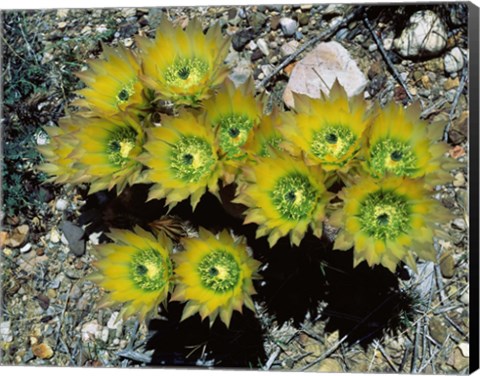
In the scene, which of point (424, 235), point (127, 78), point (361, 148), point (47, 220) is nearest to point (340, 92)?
point (361, 148)

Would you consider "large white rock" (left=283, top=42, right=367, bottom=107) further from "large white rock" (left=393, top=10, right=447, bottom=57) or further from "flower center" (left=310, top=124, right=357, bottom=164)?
"flower center" (left=310, top=124, right=357, bottom=164)

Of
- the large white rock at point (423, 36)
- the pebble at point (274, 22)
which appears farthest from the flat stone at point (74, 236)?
the large white rock at point (423, 36)

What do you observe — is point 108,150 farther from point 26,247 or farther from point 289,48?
point 289,48

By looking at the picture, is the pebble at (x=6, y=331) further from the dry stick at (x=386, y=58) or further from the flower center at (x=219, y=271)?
the dry stick at (x=386, y=58)

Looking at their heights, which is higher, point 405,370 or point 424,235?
point 424,235

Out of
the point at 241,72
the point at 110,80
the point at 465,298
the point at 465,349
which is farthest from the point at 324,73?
the point at 465,349

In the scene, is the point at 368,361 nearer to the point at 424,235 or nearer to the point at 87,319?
the point at 424,235

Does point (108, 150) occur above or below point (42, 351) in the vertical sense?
above
